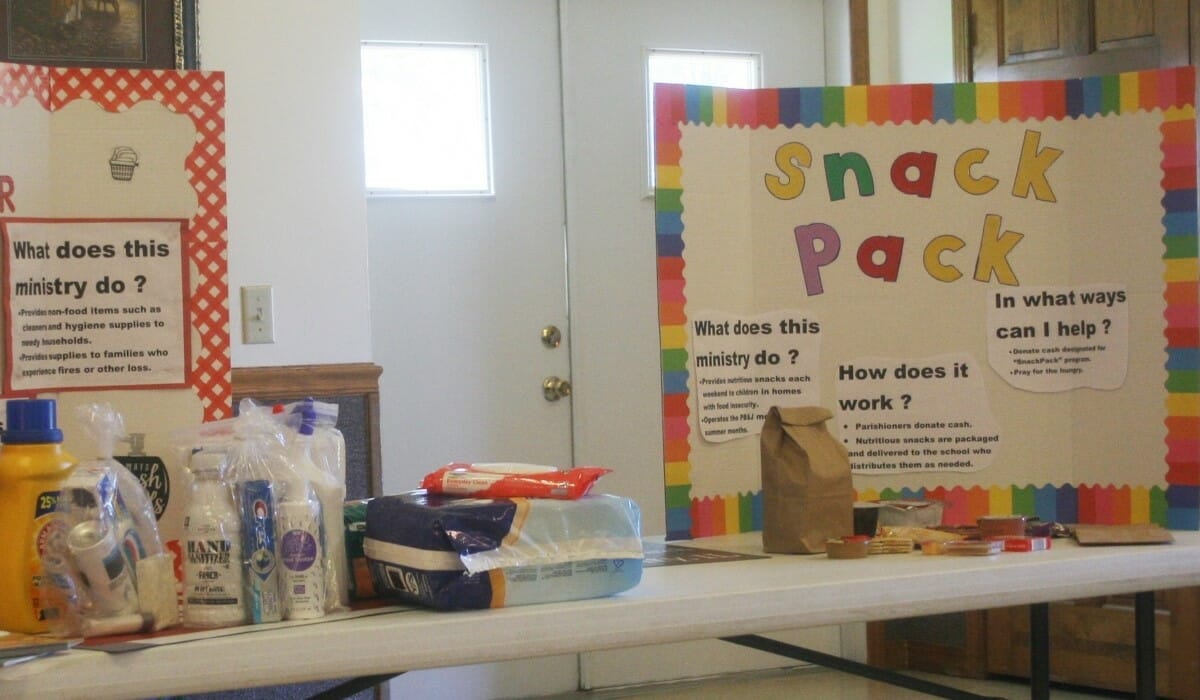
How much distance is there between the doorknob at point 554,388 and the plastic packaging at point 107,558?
8.15 ft

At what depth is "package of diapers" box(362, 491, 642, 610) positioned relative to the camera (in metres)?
1.04

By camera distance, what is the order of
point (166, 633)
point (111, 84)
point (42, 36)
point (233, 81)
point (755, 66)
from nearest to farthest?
point (166, 633) → point (111, 84) → point (42, 36) → point (233, 81) → point (755, 66)

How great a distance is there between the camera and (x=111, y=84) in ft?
3.92

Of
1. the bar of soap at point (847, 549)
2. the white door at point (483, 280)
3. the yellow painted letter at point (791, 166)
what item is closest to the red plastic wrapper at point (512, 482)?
the bar of soap at point (847, 549)

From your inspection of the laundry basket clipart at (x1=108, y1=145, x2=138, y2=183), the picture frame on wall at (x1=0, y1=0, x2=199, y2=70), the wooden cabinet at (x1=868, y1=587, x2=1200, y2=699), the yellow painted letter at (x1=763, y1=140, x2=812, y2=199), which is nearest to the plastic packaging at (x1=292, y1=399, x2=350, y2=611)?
the laundry basket clipart at (x1=108, y1=145, x2=138, y2=183)

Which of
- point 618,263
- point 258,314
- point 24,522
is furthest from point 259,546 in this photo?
point 618,263

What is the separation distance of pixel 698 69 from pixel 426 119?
87 cm

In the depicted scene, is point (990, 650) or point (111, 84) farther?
point (990, 650)

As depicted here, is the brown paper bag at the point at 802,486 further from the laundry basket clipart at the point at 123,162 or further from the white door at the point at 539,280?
the white door at the point at 539,280

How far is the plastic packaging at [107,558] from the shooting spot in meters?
0.98

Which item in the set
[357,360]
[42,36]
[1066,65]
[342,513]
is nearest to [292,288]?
→ [357,360]

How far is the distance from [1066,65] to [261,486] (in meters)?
2.89

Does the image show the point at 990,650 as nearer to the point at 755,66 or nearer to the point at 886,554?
the point at 755,66

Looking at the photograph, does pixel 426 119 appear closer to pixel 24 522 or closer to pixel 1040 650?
pixel 1040 650
